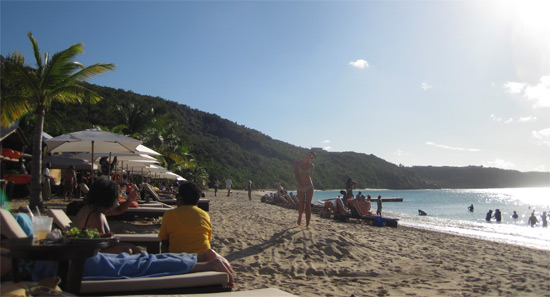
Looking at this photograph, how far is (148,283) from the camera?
8.25ft

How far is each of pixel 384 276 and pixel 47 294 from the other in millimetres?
4274

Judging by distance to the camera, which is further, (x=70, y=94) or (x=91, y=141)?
(x=70, y=94)

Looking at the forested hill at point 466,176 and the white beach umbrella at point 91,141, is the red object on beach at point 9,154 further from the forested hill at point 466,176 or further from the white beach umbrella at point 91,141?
the forested hill at point 466,176

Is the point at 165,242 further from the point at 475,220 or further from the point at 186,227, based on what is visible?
the point at 475,220

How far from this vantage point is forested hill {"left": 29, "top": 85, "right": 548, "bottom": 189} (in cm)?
2469

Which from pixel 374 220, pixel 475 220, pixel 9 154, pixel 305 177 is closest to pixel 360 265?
pixel 305 177

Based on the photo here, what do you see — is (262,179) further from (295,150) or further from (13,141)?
(13,141)

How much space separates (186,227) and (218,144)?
212 feet

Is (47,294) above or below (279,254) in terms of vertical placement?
above

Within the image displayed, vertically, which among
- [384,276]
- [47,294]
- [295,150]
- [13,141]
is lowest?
[384,276]

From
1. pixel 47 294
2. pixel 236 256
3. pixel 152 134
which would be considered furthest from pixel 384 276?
pixel 152 134

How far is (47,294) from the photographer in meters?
2.02

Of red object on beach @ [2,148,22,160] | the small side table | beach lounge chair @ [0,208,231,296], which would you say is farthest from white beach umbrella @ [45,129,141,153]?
red object on beach @ [2,148,22,160]

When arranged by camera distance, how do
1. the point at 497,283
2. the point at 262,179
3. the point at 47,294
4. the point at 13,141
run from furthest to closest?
1. the point at 262,179
2. the point at 13,141
3. the point at 497,283
4. the point at 47,294
